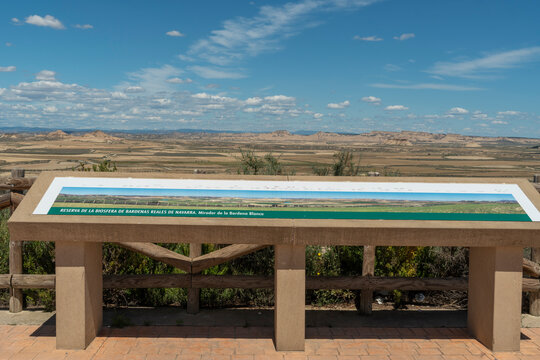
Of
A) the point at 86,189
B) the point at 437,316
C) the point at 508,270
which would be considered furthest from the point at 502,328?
the point at 86,189

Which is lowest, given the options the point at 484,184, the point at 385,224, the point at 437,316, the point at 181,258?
the point at 437,316

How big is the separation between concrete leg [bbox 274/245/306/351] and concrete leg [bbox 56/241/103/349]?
1967mm

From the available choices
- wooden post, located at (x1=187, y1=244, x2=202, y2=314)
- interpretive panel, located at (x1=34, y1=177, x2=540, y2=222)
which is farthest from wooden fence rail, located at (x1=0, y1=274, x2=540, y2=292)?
interpretive panel, located at (x1=34, y1=177, x2=540, y2=222)

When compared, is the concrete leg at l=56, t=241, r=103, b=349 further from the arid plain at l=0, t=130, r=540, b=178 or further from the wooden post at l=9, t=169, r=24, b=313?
the arid plain at l=0, t=130, r=540, b=178

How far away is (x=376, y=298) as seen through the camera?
6.93 meters

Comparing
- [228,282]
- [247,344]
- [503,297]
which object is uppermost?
[503,297]

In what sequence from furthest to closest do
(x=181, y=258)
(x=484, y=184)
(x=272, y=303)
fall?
(x=272, y=303)
(x=181, y=258)
(x=484, y=184)

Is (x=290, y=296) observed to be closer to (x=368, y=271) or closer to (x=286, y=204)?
(x=286, y=204)

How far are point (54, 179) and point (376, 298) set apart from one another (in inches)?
178

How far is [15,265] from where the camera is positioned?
6207 millimetres

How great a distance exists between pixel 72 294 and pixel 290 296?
2.23 meters

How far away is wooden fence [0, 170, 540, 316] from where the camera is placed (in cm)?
600

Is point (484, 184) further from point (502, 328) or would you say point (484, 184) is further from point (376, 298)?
point (376, 298)

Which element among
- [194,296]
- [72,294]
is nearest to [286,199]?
[194,296]
